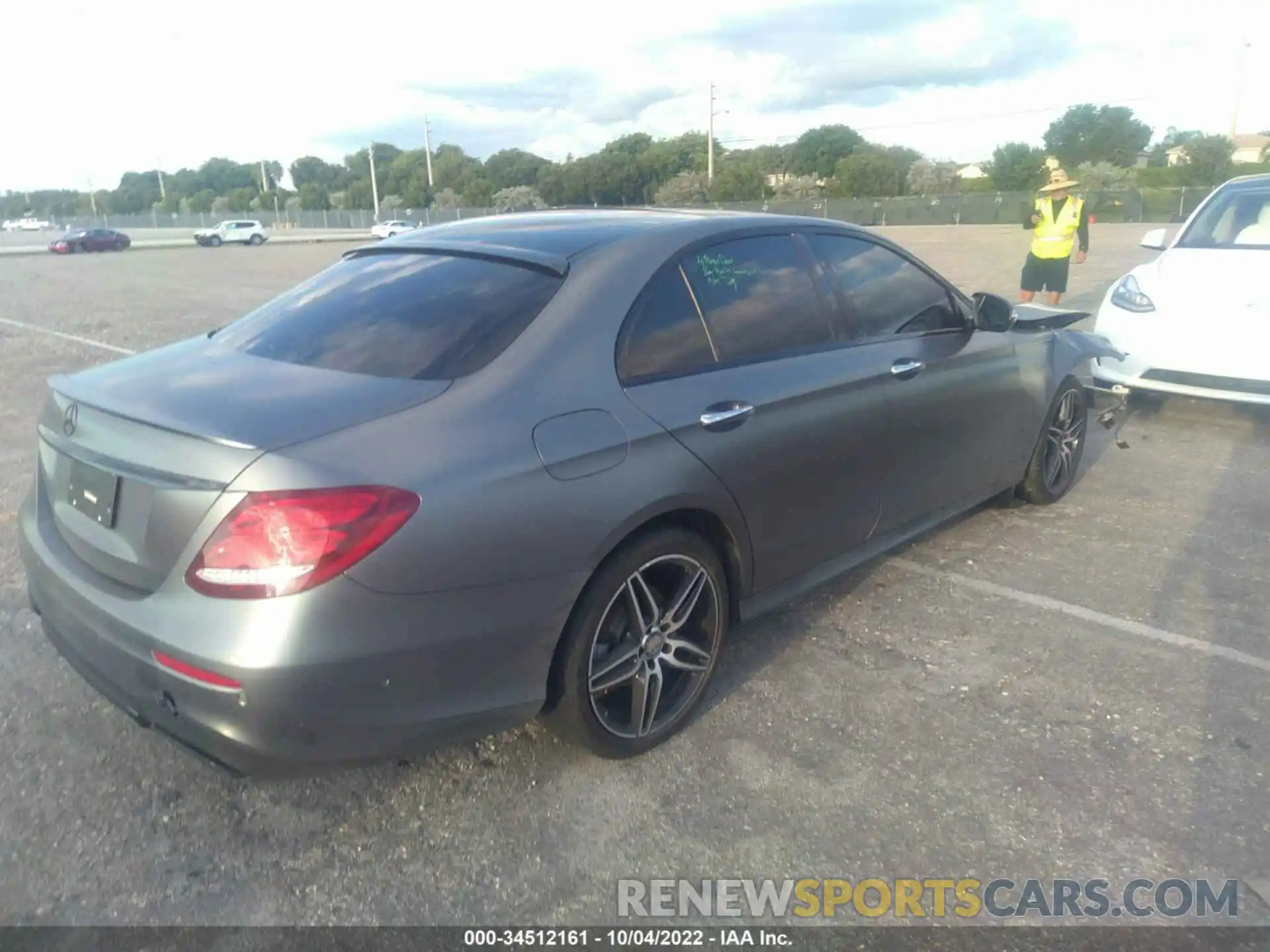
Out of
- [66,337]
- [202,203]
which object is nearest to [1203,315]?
[66,337]

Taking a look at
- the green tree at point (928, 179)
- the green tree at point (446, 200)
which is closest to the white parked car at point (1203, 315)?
the green tree at point (928, 179)

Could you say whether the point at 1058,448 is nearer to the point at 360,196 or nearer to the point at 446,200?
the point at 446,200

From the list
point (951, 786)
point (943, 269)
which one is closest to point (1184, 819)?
point (951, 786)

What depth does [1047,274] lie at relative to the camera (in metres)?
9.80

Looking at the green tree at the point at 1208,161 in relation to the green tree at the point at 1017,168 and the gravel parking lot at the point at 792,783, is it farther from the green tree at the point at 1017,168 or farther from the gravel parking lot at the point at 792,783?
the gravel parking lot at the point at 792,783

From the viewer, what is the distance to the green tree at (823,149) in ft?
284

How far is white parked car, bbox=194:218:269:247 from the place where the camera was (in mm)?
47688

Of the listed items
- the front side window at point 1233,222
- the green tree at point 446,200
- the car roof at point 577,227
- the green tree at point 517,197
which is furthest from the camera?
the green tree at point 446,200

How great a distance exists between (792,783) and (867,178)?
75.6 m

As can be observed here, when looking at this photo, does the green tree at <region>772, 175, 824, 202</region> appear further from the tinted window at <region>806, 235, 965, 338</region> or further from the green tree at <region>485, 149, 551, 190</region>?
the tinted window at <region>806, 235, 965, 338</region>

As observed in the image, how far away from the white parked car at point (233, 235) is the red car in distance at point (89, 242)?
11.6 feet

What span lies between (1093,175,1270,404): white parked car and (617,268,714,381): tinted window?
4.72 m

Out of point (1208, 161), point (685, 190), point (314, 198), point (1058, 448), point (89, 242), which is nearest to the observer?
point (1058, 448)

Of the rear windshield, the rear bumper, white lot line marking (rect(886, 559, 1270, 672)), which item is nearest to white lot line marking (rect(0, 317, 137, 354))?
the rear windshield
